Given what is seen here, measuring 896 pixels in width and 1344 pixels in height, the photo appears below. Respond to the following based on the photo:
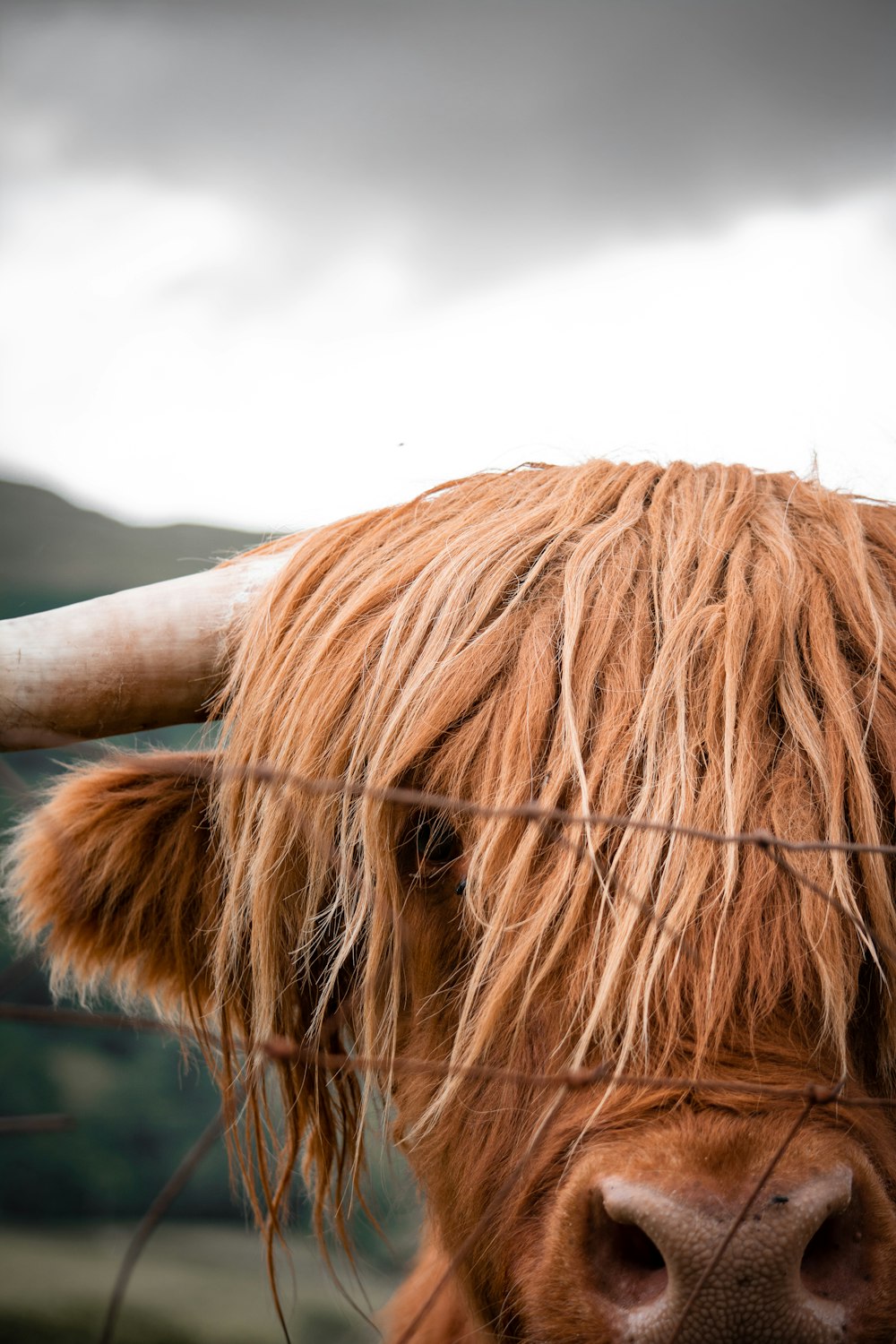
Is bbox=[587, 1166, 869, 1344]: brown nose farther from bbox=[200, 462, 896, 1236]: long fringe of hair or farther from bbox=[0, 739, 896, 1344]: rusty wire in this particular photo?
bbox=[200, 462, 896, 1236]: long fringe of hair

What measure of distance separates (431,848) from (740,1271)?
0.59m

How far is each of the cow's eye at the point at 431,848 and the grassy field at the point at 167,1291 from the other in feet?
7.99

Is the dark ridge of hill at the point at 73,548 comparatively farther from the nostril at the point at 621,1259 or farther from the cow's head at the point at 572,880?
the nostril at the point at 621,1259

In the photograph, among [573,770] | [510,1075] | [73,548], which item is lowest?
[510,1075]

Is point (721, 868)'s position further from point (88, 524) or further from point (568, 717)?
point (88, 524)

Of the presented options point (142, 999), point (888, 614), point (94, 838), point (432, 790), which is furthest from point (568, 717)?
point (142, 999)

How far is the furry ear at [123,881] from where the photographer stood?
59.1 inches

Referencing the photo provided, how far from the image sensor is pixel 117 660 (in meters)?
1.30

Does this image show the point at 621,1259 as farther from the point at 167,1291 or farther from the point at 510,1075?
the point at 167,1291

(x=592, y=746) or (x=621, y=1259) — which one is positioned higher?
(x=592, y=746)

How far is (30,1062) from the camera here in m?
4.02

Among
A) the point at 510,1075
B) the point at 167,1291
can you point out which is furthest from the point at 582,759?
the point at 167,1291

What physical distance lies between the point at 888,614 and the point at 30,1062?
161 inches

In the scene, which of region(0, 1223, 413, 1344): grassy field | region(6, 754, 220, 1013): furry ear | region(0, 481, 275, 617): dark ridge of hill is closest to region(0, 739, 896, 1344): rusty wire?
region(6, 754, 220, 1013): furry ear
